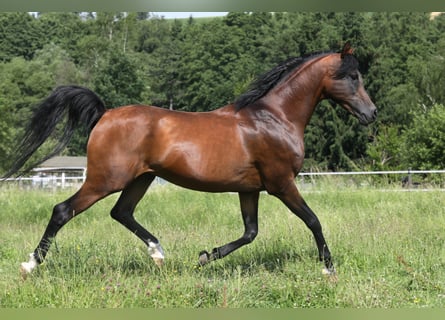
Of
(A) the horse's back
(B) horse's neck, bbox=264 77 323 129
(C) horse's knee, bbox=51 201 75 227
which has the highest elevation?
(B) horse's neck, bbox=264 77 323 129

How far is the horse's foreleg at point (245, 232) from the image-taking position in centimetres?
591

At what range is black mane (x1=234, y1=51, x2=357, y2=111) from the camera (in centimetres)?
595

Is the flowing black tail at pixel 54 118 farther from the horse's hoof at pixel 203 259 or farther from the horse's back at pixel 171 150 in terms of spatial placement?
the horse's hoof at pixel 203 259

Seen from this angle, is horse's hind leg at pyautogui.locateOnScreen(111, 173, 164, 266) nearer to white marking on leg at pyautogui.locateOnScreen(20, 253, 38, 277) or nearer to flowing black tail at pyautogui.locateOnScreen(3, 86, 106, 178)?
flowing black tail at pyautogui.locateOnScreen(3, 86, 106, 178)

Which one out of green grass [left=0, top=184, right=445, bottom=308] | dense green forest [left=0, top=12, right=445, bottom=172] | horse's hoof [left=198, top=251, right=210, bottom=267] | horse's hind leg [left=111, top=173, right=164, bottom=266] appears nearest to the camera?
green grass [left=0, top=184, right=445, bottom=308]

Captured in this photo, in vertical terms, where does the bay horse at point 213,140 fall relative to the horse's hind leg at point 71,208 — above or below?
above

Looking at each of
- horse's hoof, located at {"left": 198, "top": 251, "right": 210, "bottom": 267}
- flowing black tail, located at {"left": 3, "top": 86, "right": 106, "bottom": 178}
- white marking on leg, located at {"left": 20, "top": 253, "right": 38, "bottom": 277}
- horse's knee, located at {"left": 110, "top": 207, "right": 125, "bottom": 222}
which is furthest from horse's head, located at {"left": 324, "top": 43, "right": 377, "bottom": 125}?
white marking on leg, located at {"left": 20, "top": 253, "right": 38, "bottom": 277}

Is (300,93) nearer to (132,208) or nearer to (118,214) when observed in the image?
(132,208)

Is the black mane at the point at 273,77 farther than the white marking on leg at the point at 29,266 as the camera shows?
Yes

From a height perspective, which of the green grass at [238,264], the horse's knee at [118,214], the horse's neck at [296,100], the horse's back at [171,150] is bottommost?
the green grass at [238,264]

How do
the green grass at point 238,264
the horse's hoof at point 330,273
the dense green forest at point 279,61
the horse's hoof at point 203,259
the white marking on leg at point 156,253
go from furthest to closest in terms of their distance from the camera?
1. the dense green forest at point 279,61
2. the white marking on leg at point 156,253
3. the horse's hoof at point 203,259
4. the horse's hoof at point 330,273
5. the green grass at point 238,264

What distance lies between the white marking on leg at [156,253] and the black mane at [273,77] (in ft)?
5.46

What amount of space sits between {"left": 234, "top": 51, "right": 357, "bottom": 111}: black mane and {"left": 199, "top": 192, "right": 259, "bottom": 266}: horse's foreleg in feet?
3.17

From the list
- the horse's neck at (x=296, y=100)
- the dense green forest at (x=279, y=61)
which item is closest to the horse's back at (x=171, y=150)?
the horse's neck at (x=296, y=100)
